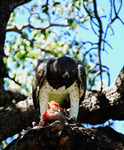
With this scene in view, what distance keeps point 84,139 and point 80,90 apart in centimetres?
320

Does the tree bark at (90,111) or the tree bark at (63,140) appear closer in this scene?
the tree bark at (63,140)

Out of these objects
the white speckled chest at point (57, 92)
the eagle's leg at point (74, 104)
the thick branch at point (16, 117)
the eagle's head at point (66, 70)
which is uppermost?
the eagle's head at point (66, 70)

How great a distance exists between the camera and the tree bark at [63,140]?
9.79 feet

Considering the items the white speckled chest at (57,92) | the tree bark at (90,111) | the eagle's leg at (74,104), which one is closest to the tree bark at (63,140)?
the eagle's leg at (74,104)

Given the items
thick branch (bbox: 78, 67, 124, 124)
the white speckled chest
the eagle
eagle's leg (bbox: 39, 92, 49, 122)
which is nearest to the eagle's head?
the eagle

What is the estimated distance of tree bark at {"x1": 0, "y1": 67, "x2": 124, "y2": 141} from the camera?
6.25 meters

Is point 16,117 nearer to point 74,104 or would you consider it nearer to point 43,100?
point 43,100

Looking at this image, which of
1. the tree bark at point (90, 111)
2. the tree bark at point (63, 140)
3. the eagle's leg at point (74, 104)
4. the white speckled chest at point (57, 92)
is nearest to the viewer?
the tree bark at point (63, 140)

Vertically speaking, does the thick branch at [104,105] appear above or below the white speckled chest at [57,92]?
below

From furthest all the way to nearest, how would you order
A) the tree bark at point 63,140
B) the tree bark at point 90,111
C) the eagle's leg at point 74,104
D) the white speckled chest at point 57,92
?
1. the tree bark at point 90,111
2. the white speckled chest at point 57,92
3. the eagle's leg at point 74,104
4. the tree bark at point 63,140

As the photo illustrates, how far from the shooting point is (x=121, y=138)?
123 inches

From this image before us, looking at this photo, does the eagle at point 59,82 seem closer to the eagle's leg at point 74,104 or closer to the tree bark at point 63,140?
the eagle's leg at point 74,104

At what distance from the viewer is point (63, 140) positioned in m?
3.01

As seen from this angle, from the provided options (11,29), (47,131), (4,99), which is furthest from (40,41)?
(47,131)
